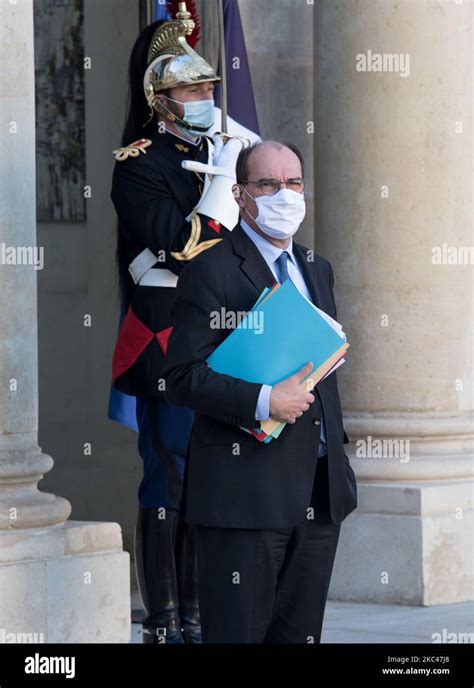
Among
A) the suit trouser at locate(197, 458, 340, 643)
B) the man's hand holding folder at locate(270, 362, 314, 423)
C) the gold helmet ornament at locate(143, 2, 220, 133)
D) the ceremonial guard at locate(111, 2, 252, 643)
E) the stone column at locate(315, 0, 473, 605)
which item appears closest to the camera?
the man's hand holding folder at locate(270, 362, 314, 423)

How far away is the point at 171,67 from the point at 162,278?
2.64 ft

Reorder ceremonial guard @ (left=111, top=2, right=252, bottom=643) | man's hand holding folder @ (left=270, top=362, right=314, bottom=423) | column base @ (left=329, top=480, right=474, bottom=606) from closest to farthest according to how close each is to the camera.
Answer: man's hand holding folder @ (left=270, top=362, right=314, bottom=423)
ceremonial guard @ (left=111, top=2, right=252, bottom=643)
column base @ (left=329, top=480, right=474, bottom=606)

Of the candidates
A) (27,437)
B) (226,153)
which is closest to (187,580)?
(27,437)

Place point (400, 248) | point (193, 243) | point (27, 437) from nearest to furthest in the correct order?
point (193, 243), point (27, 437), point (400, 248)

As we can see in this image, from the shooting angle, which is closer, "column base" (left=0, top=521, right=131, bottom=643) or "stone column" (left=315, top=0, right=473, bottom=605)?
"column base" (left=0, top=521, right=131, bottom=643)

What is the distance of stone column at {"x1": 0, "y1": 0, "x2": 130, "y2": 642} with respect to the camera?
6570 millimetres

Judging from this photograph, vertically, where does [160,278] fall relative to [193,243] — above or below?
below

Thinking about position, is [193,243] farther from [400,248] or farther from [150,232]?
[400,248]

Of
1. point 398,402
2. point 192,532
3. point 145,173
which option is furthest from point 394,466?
point 145,173

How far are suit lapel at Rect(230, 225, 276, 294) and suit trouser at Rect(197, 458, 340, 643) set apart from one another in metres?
0.54

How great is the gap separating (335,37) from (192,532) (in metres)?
2.65

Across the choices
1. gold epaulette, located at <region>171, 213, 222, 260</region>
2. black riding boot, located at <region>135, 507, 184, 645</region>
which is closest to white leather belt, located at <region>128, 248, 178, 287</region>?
gold epaulette, located at <region>171, 213, 222, 260</region>

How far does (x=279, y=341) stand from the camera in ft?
16.0

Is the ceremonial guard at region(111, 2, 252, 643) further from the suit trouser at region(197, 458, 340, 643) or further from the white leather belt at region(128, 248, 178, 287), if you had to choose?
the suit trouser at region(197, 458, 340, 643)
